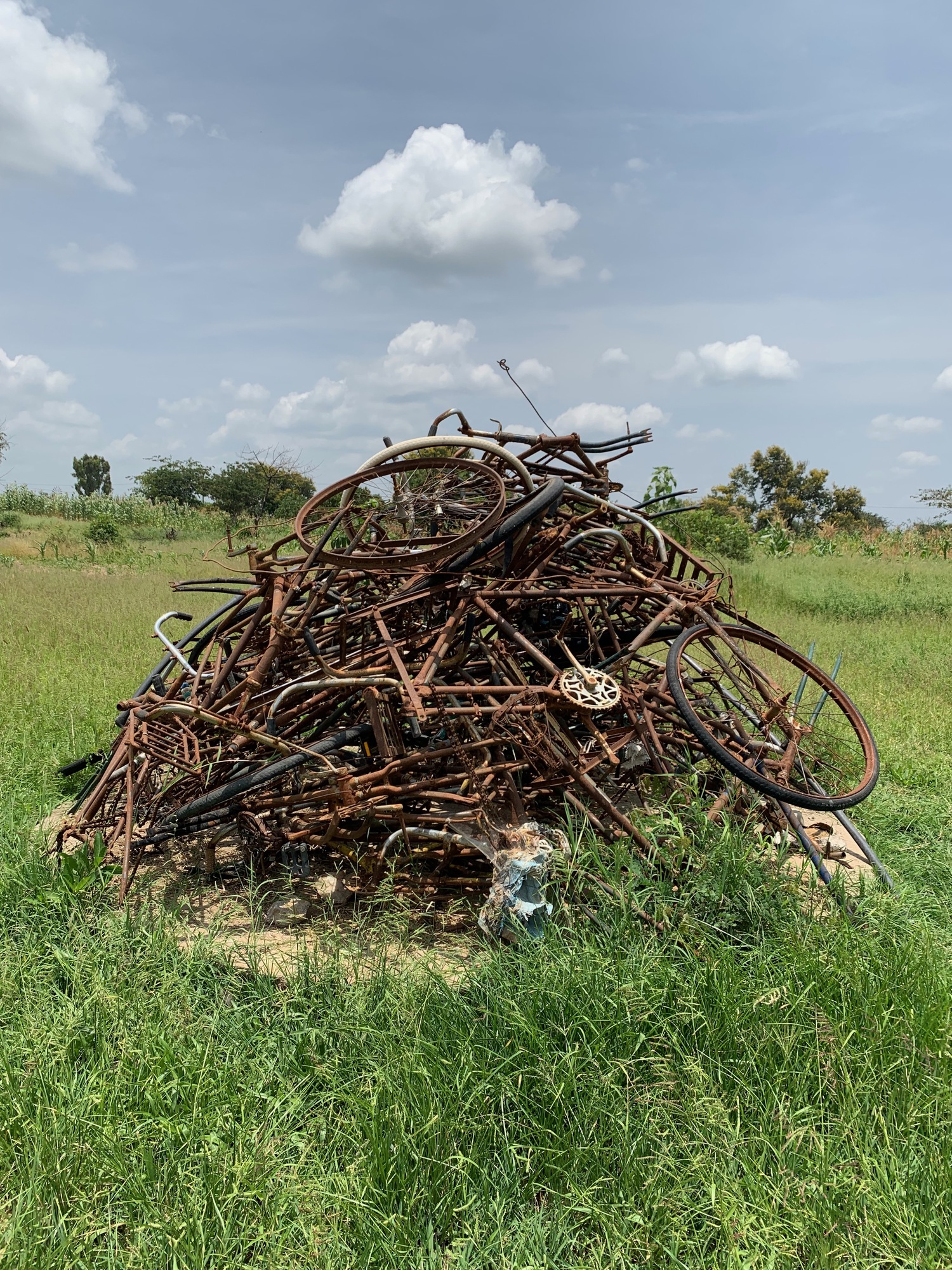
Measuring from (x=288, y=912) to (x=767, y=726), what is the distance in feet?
6.34

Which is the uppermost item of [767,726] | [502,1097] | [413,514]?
[413,514]

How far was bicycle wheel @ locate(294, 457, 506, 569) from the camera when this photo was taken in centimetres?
319

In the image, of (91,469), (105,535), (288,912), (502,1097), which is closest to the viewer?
(502,1097)

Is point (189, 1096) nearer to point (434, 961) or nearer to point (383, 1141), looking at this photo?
point (383, 1141)

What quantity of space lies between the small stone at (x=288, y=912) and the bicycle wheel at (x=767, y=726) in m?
1.56

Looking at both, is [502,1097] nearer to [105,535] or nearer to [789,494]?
[105,535]

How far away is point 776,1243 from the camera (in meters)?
1.81

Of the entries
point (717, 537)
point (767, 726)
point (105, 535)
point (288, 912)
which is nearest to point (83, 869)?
point (288, 912)

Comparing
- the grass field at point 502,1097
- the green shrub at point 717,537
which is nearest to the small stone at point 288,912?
the grass field at point 502,1097

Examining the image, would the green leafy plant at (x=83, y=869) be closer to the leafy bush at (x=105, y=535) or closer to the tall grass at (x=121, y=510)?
the leafy bush at (x=105, y=535)

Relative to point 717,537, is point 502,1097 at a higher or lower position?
lower

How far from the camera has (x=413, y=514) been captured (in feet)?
12.1

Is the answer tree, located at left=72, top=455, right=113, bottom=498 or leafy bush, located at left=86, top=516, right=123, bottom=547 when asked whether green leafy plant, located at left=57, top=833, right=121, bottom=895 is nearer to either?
leafy bush, located at left=86, top=516, right=123, bottom=547

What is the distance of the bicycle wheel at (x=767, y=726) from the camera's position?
9.01 feet
